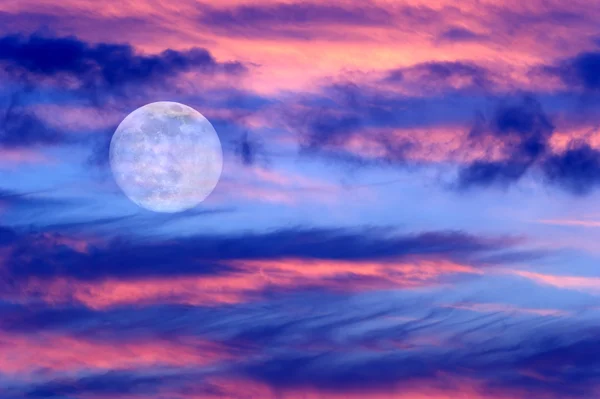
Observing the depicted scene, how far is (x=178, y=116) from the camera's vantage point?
2793 inches

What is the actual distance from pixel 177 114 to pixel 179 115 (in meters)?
0.44

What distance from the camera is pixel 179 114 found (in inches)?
2800

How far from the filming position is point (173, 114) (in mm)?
71062

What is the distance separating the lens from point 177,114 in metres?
71.0

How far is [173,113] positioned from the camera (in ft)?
234

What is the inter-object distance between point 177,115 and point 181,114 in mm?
788

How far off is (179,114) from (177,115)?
0.45 meters

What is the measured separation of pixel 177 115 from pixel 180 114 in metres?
0.61

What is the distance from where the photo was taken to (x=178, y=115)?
71000 mm

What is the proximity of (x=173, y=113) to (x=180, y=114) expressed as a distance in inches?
56.0

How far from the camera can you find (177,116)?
70875mm

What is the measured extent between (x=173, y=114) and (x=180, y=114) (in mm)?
1361

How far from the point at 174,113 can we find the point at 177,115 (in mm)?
773
